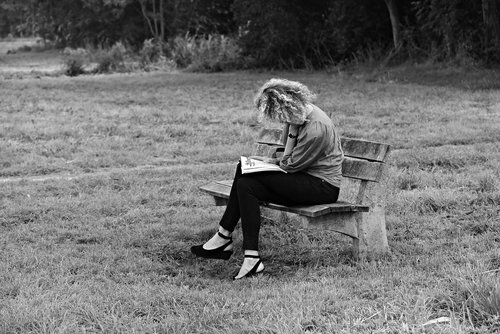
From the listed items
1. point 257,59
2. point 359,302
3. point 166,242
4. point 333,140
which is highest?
point 333,140

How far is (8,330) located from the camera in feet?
14.3

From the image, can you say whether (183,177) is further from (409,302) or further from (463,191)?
(409,302)

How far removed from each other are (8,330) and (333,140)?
2.69 meters

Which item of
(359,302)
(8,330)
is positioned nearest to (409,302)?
(359,302)

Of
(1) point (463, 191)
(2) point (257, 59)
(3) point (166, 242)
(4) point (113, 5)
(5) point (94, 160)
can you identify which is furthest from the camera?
(4) point (113, 5)

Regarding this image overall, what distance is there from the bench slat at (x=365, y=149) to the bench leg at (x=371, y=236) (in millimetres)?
398

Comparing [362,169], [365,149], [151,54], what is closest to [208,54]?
[151,54]

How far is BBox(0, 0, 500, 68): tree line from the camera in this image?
20.2 metres

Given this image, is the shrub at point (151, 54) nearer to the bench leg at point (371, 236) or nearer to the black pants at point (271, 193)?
the black pants at point (271, 193)

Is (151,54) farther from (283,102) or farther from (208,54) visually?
(283,102)

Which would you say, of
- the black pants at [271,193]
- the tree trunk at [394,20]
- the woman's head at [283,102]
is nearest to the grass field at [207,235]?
the black pants at [271,193]

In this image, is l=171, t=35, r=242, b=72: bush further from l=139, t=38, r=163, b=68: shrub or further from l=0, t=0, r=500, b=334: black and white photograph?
l=0, t=0, r=500, b=334: black and white photograph

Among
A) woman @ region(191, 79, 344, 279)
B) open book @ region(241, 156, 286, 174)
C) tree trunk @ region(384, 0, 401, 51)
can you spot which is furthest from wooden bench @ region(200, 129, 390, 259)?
tree trunk @ region(384, 0, 401, 51)

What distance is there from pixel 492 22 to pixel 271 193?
15009mm
